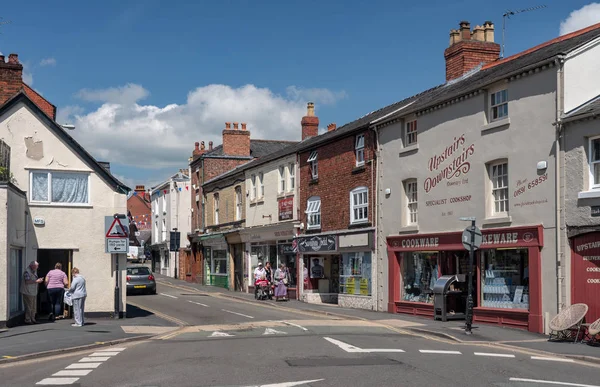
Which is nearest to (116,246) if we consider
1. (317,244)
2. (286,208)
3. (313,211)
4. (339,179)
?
(339,179)

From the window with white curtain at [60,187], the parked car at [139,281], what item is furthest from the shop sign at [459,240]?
the parked car at [139,281]

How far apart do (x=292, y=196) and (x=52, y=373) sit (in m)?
23.3

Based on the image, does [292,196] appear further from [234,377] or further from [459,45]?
[234,377]

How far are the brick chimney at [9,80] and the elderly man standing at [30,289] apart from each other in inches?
261

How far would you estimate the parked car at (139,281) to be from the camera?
35.0 metres

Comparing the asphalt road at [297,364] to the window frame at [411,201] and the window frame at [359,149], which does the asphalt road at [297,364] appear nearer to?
the window frame at [411,201]

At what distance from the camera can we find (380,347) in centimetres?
1498

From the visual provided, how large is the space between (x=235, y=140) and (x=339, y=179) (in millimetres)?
21393

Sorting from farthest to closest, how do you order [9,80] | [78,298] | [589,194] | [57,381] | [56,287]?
[9,80] < [56,287] < [78,298] < [589,194] < [57,381]

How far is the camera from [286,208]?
3525 centimetres

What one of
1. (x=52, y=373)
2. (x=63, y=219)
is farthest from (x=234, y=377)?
Answer: (x=63, y=219)

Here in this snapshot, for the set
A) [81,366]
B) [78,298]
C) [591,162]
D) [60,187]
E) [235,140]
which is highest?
[235,140]

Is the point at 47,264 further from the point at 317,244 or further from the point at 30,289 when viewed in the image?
the point at 317,244

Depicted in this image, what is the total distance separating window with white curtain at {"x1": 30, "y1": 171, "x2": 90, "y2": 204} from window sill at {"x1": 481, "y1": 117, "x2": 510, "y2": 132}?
→ 1237 cm
